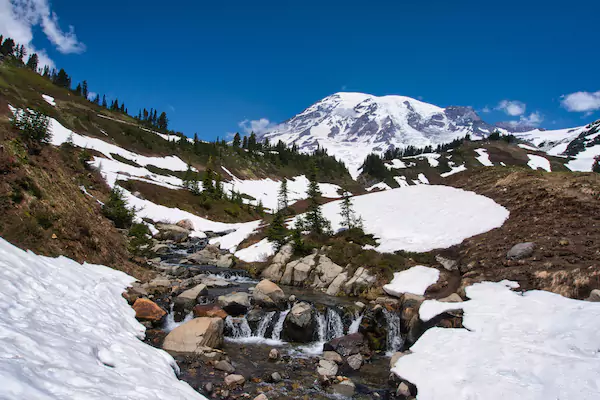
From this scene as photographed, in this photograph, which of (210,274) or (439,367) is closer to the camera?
(439,367)

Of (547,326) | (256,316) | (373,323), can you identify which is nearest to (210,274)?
(256,316)

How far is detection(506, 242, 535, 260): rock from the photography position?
1895cm

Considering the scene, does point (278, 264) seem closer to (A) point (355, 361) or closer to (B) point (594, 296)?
(A) point (355, 361)

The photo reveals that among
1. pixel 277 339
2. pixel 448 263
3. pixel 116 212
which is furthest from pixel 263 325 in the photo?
pixel 116 212

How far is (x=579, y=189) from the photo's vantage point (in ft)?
83.0

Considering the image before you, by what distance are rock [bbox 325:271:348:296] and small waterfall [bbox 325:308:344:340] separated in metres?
6.56

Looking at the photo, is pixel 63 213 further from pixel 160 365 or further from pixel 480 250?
pixel 480 250

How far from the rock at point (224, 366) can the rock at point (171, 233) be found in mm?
39906

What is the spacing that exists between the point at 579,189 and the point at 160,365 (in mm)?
32456

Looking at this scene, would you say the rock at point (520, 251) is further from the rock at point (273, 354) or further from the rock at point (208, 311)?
the rock at point (208, 311)

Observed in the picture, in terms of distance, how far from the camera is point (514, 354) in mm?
10055

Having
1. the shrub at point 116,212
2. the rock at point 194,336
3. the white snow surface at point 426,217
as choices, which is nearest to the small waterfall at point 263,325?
the rock at point 194,336

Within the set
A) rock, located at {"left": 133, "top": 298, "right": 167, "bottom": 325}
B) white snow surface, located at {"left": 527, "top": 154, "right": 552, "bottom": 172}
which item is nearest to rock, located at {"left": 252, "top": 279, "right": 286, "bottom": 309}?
rock, located at {"left": 133, "top": 298, "right": 167, "bottom": 325}

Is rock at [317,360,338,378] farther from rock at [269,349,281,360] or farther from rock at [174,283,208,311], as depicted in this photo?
rock at [174,283,208,311]
